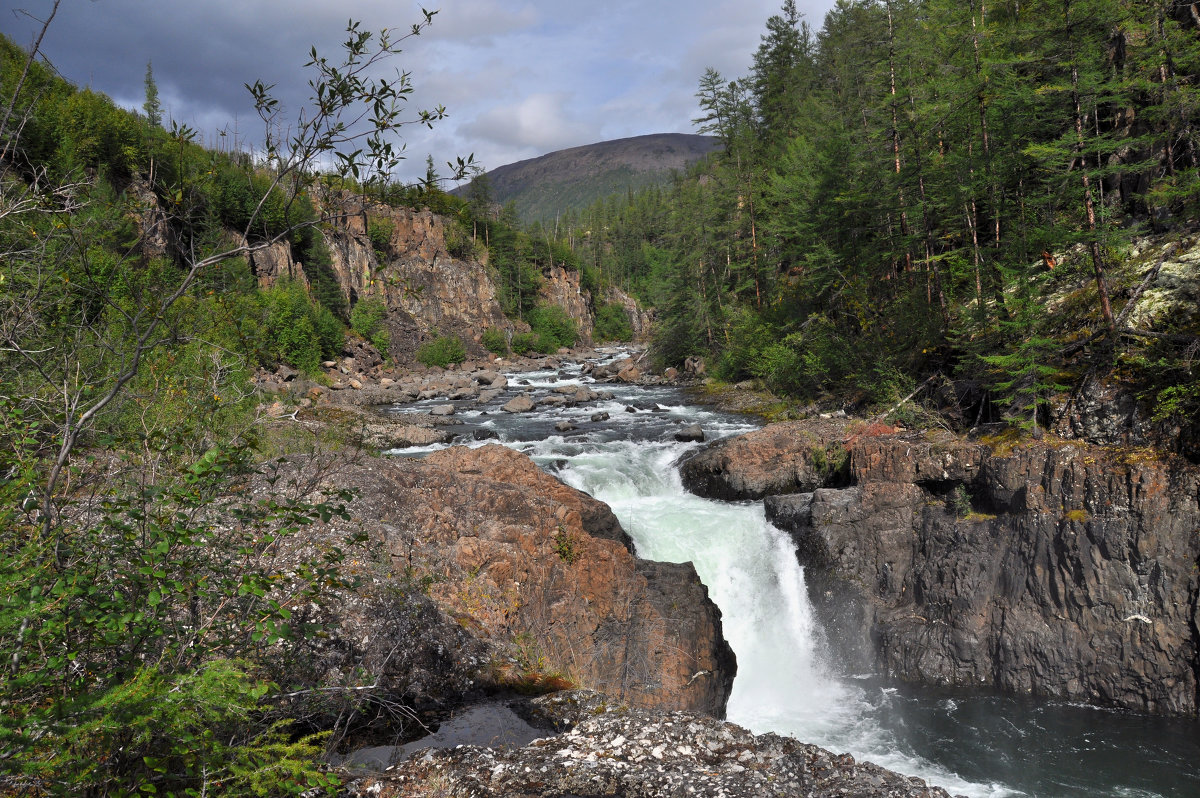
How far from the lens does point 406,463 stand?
11.2 m

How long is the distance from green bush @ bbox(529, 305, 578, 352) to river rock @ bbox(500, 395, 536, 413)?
133 ft

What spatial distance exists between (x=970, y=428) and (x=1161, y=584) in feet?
16.0

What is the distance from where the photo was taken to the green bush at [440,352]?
2207 inches

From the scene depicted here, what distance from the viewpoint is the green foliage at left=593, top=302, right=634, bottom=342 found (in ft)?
296

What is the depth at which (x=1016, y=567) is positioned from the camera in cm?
1173

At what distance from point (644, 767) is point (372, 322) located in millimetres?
55195

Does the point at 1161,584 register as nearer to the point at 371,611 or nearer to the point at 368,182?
the point at 371,611

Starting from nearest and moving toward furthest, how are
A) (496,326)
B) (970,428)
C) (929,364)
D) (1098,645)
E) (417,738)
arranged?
1. (417,738)
2. (1098,645)
3. (970,428)
4. (929,364)
5. (496,326)

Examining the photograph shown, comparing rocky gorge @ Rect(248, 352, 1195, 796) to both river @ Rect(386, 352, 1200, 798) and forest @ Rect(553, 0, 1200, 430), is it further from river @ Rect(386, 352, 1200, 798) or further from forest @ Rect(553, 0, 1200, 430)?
forest @ Rect(553, 0, 1200, 430)

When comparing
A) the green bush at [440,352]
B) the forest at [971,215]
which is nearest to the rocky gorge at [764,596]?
the forest at [971,215]

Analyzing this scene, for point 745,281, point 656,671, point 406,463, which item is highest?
point 745,281

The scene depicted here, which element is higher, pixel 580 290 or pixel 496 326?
pixel 580 290

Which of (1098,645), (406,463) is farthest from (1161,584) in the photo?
(406,463)

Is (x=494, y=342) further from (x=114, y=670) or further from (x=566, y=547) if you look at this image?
(x=114, y=670)
